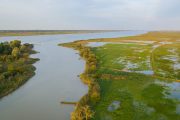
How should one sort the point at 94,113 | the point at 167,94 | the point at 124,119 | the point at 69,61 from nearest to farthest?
the point at 124,119 → the point at 94,113 → the point at 167,94 → the point at 69,61

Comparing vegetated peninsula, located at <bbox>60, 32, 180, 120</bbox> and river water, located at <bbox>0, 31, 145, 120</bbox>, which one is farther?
river water, located at <bbox>0, 31, 145, 120</bbox>

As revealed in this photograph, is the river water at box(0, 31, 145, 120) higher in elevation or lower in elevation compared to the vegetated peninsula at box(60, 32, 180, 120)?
lower

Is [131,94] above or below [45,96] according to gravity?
above

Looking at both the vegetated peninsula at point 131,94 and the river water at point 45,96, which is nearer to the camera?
the vegetated peninsula at point 131,94

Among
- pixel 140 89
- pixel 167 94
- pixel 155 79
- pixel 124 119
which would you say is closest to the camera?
pixel 124 119

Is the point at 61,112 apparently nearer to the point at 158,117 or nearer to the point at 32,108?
the point at 32,108

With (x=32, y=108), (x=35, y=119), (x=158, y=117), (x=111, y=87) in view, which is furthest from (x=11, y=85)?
(x=158, y=117)

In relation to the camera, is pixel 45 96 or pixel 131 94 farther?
pixel 45 96

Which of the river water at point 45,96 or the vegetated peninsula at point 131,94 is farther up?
the vegetated peninsula at point 131,94

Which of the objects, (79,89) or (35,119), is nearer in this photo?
(35,119)
